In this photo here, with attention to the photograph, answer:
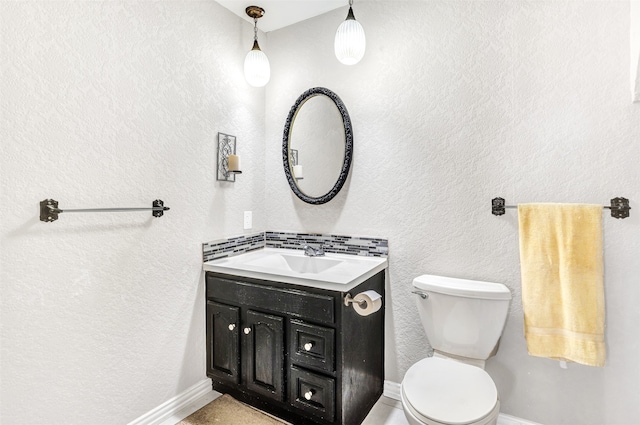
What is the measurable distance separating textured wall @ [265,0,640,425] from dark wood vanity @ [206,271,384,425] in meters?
0.32

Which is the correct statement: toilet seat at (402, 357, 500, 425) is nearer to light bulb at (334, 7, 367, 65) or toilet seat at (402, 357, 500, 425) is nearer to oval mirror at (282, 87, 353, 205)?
oval mirror at (282, 87, 353, 205)

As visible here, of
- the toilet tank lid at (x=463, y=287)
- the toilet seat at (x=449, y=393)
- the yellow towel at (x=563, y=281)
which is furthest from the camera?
the toilet tank lid at (x=463, y=287)

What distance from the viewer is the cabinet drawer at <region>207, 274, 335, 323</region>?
62.4 inches

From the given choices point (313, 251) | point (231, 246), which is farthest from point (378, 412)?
point (231, 246)

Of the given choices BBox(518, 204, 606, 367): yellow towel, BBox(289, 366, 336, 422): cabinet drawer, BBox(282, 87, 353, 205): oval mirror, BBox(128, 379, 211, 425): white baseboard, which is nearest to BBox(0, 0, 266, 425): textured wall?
BBox(128, 379, 211, 425): white baseboard

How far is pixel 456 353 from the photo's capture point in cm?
163

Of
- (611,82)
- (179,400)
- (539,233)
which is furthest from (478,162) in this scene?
(179,400)

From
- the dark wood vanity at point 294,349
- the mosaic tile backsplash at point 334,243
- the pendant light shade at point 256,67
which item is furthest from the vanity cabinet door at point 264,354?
the pendant light shade at point 256,67

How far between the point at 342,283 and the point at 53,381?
1.25 m

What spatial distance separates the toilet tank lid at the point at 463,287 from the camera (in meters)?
1.54

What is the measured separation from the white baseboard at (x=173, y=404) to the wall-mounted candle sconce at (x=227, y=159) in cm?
124

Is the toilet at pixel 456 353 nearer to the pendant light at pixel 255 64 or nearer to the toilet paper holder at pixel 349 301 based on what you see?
the toilet paper holder at pixel 349 301

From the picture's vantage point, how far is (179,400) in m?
A: 1.84

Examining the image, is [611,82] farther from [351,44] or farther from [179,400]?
[179,400]
